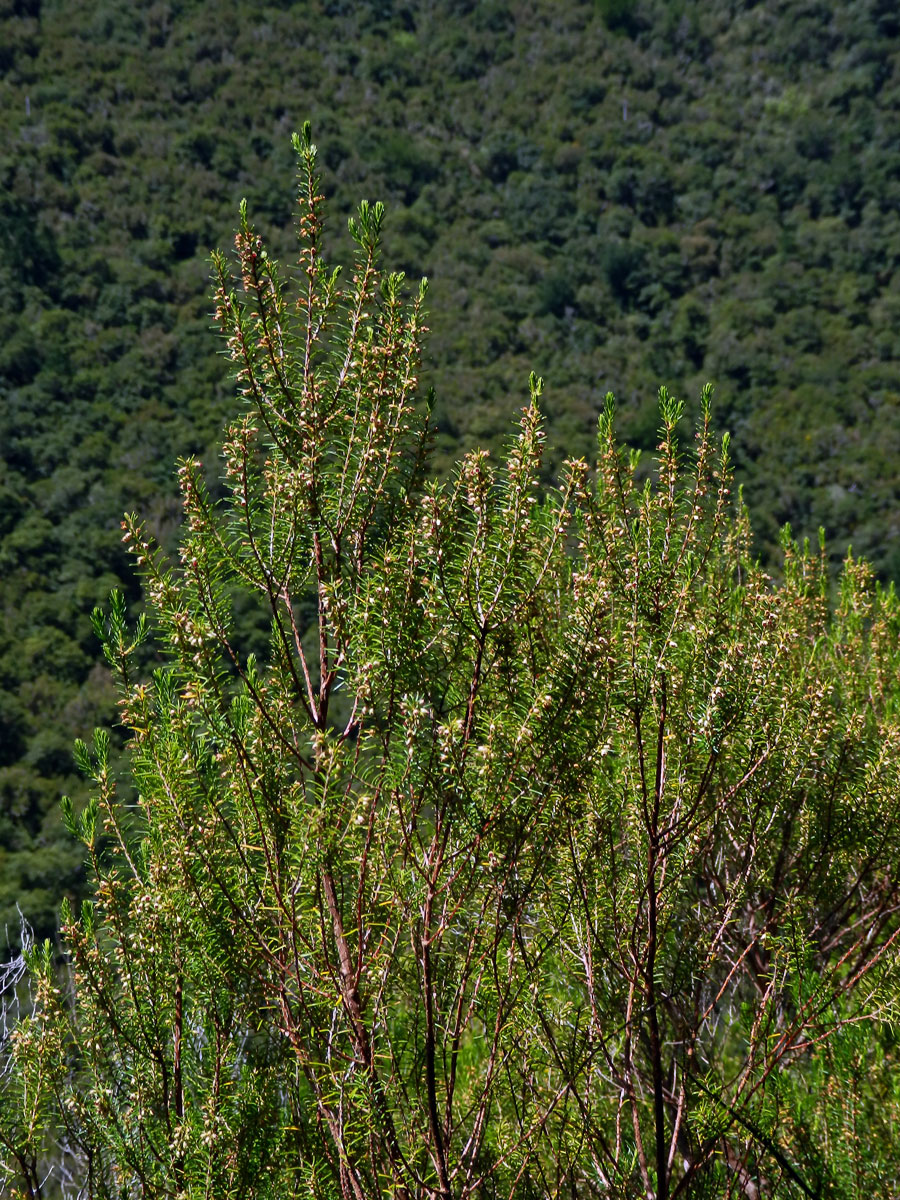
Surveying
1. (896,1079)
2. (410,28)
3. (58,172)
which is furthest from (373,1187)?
(410,28)

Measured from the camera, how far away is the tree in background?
6.66ft

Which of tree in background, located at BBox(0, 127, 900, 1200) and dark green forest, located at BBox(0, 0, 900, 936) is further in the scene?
dark green forest, located at BBox(0, 0, 900, 936)

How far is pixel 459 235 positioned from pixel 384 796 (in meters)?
61.1

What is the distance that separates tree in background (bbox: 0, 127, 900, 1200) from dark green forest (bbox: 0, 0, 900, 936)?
49.1ft

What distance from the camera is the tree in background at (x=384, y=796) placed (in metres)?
2.03

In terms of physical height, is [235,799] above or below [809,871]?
above

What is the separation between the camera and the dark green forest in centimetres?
3425

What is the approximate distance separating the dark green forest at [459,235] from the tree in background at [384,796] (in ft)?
49.1

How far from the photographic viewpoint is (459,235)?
59500 millimetres

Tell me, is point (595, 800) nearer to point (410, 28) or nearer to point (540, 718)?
point (540, 718)

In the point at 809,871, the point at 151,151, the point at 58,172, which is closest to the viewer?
the point at 809,871

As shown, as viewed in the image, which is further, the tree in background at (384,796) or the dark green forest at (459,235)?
the dark green forest at (459,235)

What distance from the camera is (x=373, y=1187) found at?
2033 millimetres

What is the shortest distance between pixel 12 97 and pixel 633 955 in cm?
6691
